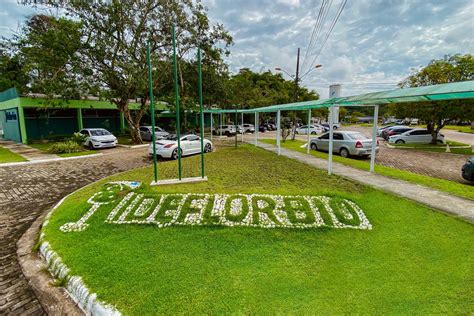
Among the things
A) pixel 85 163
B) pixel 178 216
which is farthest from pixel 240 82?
pixel 178 216

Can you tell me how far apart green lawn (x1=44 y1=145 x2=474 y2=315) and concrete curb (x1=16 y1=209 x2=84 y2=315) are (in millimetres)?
291

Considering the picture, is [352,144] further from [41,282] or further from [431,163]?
[41,282]

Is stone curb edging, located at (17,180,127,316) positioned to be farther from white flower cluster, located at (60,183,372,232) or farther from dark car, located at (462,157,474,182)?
dark car, located at (462,157,474,182)

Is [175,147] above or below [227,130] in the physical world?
below

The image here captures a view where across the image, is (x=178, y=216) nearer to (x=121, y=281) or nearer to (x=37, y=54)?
(x=121, y=281)

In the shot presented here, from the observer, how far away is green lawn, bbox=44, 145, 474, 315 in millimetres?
2816

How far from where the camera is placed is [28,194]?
23.8ft

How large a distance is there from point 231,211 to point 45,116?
22121 mm

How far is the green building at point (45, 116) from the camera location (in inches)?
715

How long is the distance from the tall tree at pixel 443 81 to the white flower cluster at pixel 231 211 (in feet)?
51.2

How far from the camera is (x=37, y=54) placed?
50.8 feet

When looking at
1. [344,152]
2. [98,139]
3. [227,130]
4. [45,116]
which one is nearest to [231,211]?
[344,152]

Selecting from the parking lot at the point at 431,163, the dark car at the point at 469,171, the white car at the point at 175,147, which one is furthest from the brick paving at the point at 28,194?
the parking lot at the point at 431,163

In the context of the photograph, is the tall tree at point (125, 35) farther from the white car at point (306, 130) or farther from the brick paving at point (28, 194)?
the white car at point (306, 130)
